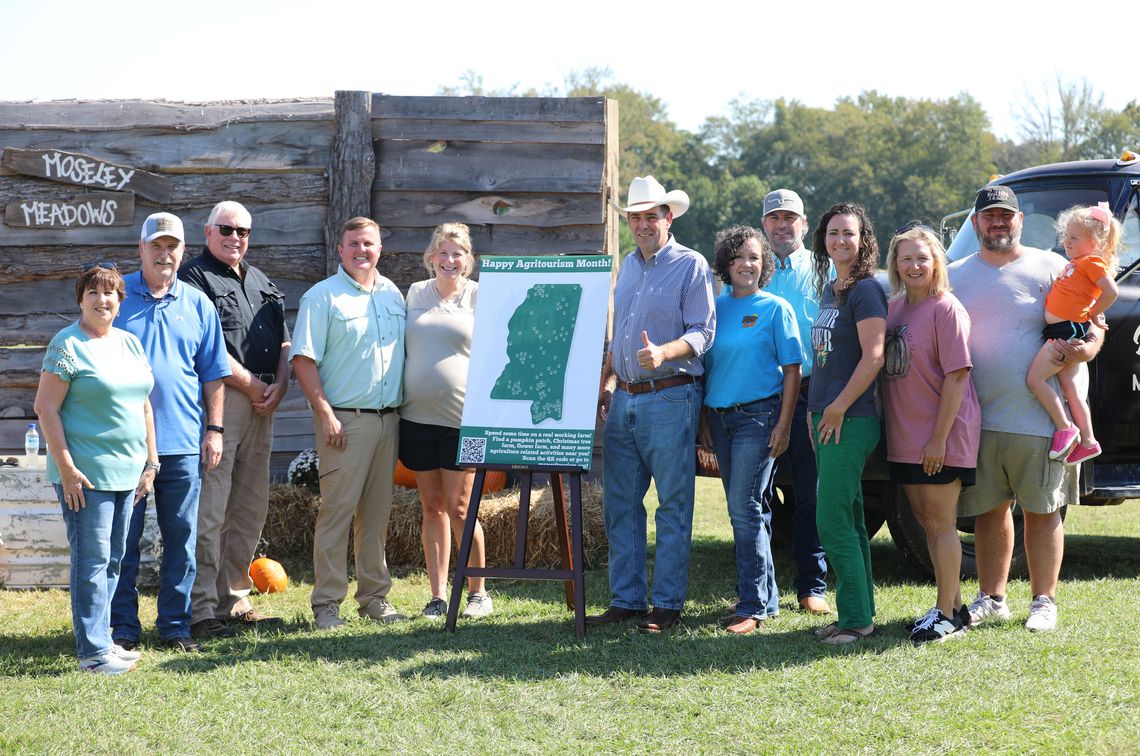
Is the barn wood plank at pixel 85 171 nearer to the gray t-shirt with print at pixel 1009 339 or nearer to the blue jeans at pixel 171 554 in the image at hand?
the blue jeans at pixel 171 554

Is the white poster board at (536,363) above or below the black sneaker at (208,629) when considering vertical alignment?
above

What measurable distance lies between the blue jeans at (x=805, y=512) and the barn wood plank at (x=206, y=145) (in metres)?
3.74

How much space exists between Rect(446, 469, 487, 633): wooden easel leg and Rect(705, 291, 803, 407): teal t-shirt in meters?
1.19

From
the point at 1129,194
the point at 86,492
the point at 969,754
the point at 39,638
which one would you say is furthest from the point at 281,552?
the point at 1129,194

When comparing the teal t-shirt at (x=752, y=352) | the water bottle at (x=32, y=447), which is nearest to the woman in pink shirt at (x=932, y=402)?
the teal t-shirt at (x=752, y=352)

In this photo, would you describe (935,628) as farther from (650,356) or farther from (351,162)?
(351,162)

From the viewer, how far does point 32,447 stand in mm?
6918

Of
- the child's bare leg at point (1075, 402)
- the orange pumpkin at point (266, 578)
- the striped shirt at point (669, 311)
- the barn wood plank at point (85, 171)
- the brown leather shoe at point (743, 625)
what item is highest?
the barn wood plank at point (85, 171)

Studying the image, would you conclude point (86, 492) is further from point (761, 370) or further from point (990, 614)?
point (990, 614)

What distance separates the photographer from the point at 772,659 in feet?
15.0

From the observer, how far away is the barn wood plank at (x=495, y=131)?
7.19 metres

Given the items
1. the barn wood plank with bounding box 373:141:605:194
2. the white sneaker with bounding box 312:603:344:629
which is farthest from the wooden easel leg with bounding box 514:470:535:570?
the barn wood plank with bounding box 373:141:605:194

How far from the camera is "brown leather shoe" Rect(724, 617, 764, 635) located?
5.02m

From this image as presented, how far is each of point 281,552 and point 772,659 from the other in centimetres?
377
